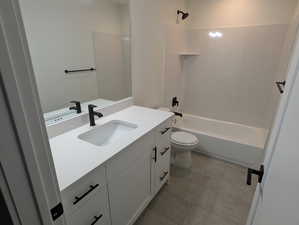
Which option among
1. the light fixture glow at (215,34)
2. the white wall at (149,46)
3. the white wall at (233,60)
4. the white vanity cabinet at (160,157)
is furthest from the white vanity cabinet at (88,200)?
the light fixture glow at (215,34)

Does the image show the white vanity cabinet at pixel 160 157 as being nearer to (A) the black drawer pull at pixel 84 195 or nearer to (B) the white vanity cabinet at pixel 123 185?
(B) the white vanity cabinet at pixel 123 185

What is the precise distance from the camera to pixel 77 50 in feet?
4.53

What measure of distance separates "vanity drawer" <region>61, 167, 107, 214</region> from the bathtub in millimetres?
1853

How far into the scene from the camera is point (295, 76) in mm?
534

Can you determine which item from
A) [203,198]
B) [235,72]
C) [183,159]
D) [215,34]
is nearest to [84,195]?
[203,198]

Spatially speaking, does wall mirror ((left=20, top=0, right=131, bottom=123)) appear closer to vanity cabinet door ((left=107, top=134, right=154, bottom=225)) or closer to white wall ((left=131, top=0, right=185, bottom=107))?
white wall ((left=131, top=0, right=185, bottom=107))

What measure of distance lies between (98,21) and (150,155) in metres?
1.29

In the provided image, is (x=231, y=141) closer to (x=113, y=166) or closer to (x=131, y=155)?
(x=131, y=155)

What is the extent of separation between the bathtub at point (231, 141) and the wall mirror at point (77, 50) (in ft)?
4.78

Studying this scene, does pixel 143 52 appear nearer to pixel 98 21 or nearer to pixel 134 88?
pixel 134 88

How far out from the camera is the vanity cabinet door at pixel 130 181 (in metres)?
1.12

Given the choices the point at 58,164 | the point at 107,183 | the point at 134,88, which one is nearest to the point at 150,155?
the point at 107,183

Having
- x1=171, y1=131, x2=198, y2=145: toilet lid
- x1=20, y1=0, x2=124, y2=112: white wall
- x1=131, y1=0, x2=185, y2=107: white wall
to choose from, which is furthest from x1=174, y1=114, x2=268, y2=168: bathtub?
x1=20, y1=0, x2=124, y2=112: white wall

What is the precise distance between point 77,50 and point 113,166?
0.97 meters
